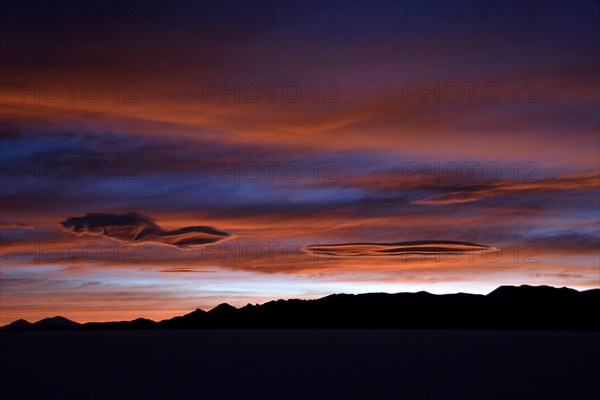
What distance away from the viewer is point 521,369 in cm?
9456

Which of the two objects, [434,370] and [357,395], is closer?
[357,395]

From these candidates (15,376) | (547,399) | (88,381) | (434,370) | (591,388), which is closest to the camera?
(547,399)

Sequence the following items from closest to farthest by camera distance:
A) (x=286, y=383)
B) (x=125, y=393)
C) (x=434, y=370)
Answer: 1. (x=125, y=393)
2. (x=286, y=383)
3. (x=434, y=370)

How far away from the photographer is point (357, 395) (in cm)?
5772

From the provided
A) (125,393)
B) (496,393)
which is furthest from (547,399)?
(125,393)

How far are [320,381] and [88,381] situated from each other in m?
25.3

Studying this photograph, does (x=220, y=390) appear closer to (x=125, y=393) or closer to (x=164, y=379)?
(x=125, y=393)

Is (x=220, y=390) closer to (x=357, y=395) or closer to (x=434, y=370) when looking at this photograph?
Answer: (x=357, y=395)

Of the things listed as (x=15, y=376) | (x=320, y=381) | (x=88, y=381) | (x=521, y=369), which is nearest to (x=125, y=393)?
(x=88, y=381)

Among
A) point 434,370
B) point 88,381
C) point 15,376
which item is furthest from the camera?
point 434,370

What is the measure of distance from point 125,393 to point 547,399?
117 ft

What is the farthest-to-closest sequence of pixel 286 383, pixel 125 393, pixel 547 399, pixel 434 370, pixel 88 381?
pixel 434 370 < pixel 88 381 < pixel 286 383 < pixel 125 393 < pixel 547 399

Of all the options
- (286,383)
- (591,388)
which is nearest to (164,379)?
(286,383)

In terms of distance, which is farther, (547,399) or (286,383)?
(286,383)
